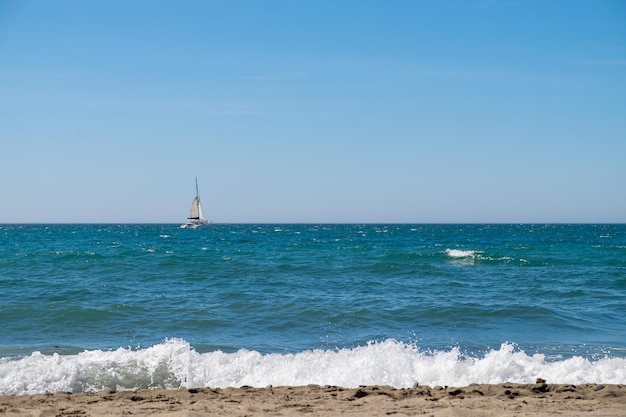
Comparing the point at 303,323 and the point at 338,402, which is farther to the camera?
the point at 303,323

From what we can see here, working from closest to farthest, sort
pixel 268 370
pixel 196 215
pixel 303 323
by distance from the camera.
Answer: pixel 268 370 < pixel 303 323 < pixel 196 215

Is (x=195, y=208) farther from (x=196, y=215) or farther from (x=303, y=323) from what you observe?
(x=303, y=323)

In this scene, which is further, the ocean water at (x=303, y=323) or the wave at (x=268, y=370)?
the ocean water at (x=303, y=323)

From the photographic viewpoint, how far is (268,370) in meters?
8.70

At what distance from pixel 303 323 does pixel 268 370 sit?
4.33 m

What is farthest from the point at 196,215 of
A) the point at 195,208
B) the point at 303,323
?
the point at 303,323

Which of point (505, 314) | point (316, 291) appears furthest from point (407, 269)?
point (505, 314)

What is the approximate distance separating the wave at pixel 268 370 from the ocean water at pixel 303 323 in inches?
1.0

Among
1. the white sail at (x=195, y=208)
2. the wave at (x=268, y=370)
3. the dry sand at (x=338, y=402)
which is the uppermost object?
the white sail at (x=195, y=208)

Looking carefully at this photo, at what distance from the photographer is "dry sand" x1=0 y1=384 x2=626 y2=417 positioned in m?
6.09

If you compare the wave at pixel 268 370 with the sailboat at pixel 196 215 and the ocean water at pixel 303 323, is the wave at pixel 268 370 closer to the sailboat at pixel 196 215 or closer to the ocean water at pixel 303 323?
the ocean water at pixel 303 323

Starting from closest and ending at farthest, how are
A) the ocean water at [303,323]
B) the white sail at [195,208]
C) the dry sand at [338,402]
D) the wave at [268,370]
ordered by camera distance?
the dry sand at [338,402], the wave at [268,370], the ocean water at [303,323], the white sail at [195,208]

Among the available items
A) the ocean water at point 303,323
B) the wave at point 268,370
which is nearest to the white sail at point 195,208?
the ocean water at point 303,323

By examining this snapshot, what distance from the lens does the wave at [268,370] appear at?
8.25m
